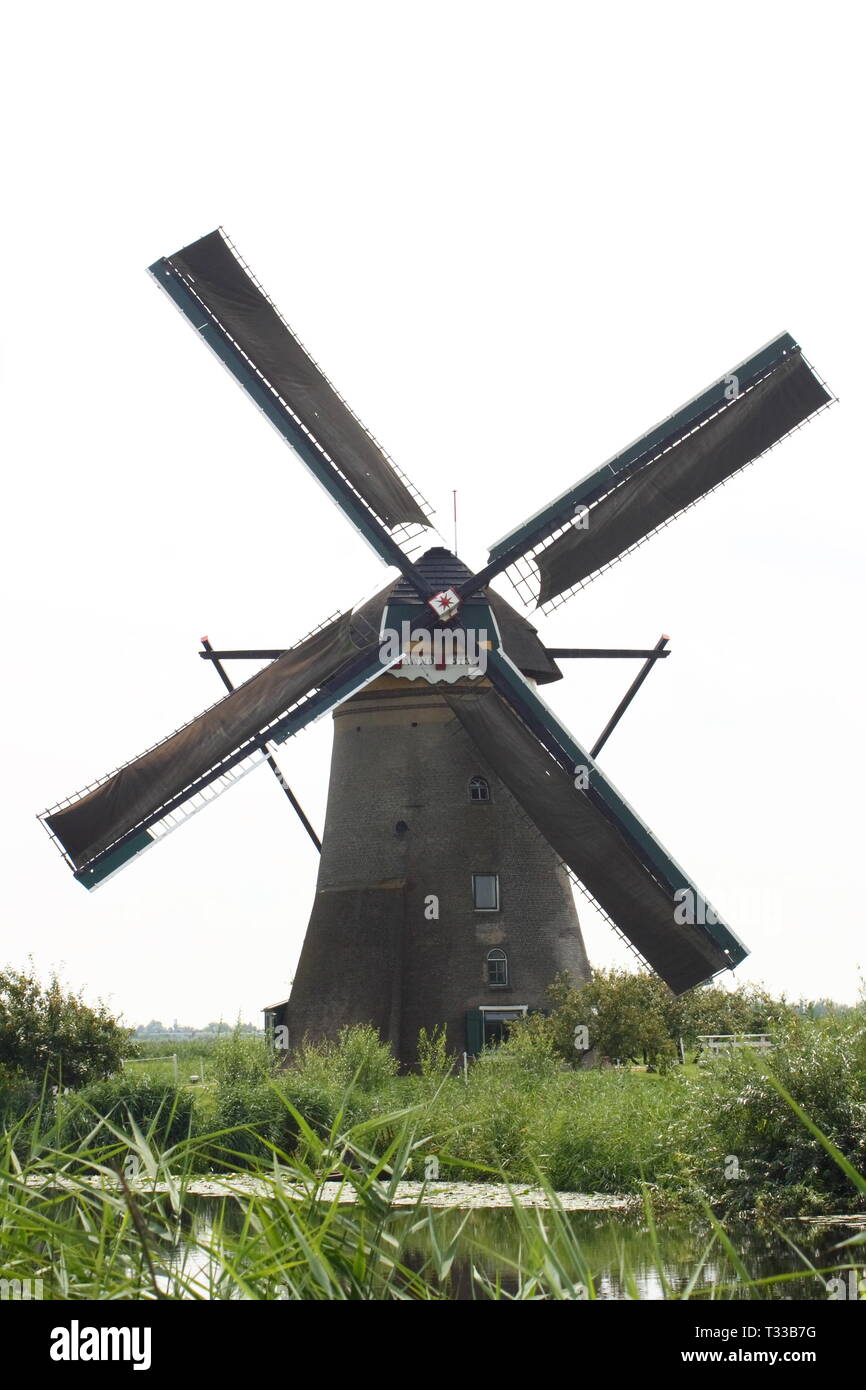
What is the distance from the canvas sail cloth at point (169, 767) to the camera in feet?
61.2

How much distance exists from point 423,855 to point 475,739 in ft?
7.02

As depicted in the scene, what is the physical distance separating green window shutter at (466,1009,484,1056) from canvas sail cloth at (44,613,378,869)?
4.85 m

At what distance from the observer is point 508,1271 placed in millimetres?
11344

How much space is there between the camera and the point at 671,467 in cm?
1970

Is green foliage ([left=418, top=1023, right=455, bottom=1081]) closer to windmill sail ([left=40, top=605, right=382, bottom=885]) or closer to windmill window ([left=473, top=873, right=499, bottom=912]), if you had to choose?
windmill window ([left=473, top=873, right=499, bottom=912])

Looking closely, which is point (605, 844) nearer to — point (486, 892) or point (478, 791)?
point (486, 892)

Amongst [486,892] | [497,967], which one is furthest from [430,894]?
[497,967]

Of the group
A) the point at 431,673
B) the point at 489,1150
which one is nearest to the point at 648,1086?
the point at 489,1150

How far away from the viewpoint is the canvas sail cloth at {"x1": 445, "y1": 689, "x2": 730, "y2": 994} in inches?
737

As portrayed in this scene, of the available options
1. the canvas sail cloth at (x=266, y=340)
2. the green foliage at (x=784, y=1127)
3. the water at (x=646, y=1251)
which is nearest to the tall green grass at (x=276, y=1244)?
the water at (x=646, y=1251)

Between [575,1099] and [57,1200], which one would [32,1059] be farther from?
[57,1200]

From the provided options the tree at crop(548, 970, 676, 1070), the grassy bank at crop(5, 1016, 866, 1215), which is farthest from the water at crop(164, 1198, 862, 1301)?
the tree at crop(548, 970, 676, 1070)

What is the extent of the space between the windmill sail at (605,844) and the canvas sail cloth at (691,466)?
1947 mm

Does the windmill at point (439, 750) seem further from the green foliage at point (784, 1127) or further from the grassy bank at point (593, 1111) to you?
the green foliage at point (784, 1127)
